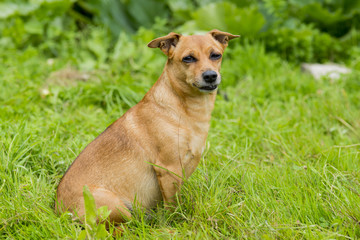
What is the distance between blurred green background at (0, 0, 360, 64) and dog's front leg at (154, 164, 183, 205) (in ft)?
10.3

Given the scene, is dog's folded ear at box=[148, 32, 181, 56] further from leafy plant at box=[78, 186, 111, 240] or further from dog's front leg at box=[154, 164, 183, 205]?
leafy plant at box=[78, 186, 111, 240]

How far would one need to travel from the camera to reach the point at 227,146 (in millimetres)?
Result: 3834

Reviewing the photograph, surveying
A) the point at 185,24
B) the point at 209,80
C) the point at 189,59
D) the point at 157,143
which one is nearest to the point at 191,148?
the point at 157,143

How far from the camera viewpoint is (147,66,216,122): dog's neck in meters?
2.83

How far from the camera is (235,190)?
9.60 feet

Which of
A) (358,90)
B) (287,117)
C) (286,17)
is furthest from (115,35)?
(358,90)

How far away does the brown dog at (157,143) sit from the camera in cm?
271

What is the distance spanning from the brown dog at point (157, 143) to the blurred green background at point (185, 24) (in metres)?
2.87

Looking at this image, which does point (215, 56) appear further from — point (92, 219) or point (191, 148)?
point (92, 219)

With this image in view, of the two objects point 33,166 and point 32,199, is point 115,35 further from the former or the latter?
point 32,199

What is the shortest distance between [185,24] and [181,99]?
3.64 m

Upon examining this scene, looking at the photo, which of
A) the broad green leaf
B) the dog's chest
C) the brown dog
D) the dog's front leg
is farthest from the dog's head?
the broad green leaf

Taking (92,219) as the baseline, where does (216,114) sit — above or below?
below

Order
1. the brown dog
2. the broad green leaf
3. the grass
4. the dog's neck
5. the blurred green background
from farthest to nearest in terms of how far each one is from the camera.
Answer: the blurred green background < the dog's neck < the brown dog < the grass < the broad green leaf
